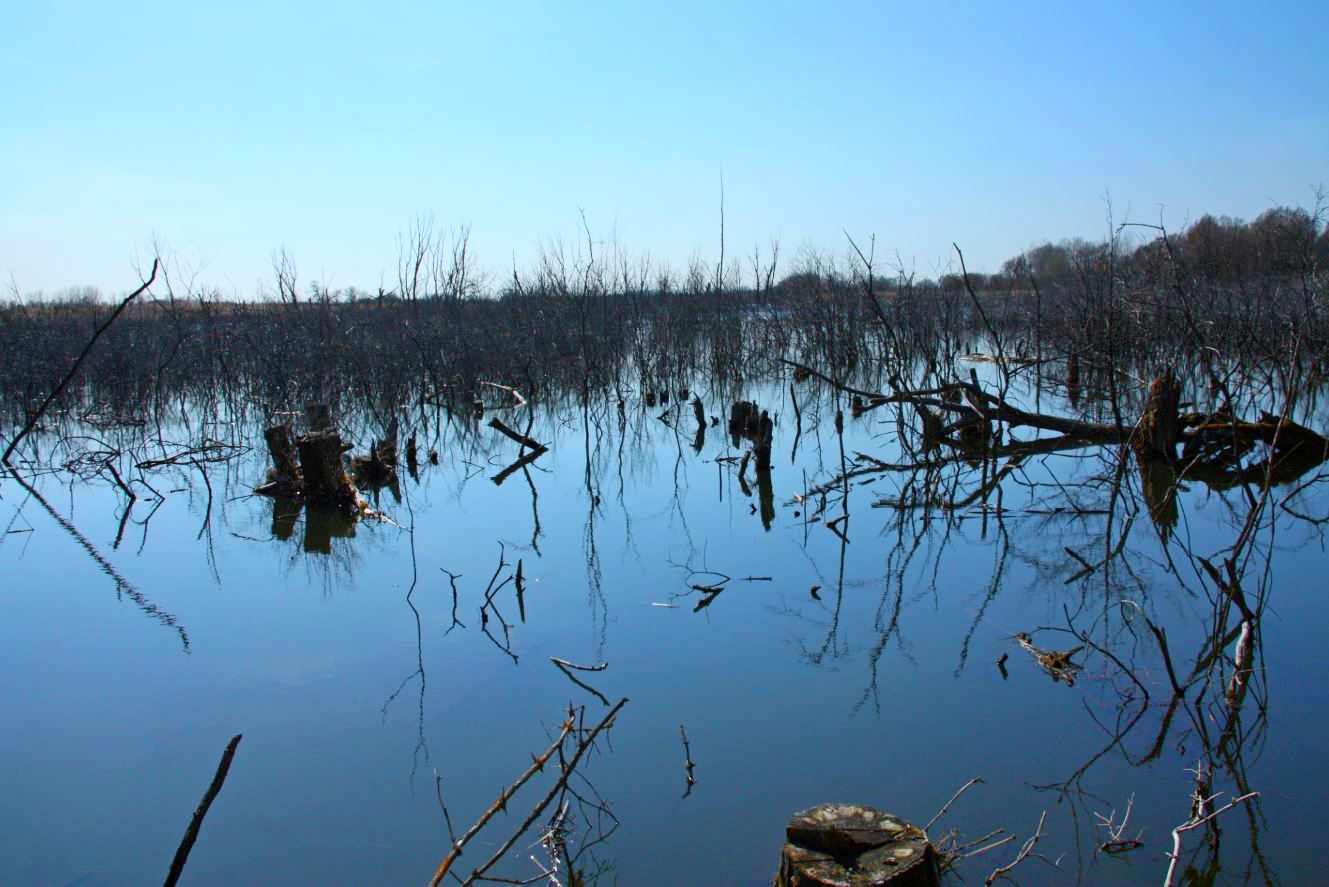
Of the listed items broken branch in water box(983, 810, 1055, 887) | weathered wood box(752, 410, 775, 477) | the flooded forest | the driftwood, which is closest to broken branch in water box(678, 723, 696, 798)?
the flooded forest

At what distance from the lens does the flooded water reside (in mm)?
2891

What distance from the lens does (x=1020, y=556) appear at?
5.77 meters

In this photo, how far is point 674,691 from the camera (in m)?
3.89

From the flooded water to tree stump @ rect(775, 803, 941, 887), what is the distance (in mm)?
294

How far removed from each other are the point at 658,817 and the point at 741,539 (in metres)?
3.43

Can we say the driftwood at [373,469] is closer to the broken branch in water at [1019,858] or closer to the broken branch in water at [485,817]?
the broken branch in water at [485,817]

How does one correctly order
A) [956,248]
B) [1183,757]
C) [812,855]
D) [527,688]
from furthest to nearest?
[956,248] < [527,688] < [1183,757] < [812,855]

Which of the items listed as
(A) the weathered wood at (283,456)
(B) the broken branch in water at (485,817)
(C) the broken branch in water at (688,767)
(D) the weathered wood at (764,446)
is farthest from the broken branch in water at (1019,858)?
(A) the weathered wood at (283,456)

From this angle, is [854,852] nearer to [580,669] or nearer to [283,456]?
[580,669]

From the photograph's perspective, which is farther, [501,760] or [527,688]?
[527,688]

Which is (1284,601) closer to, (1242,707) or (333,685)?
(1242,707)

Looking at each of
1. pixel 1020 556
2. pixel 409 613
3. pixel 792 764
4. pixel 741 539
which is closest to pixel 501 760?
pixel 792 764

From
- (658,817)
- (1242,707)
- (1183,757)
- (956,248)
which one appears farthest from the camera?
(956,248)

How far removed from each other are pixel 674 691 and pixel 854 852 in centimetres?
156
